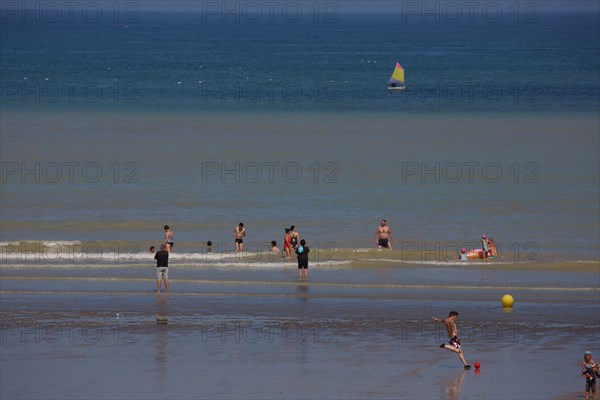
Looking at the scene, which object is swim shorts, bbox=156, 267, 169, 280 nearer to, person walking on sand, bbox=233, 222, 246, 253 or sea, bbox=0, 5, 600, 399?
sea, bbox=0, 5, 600, 399

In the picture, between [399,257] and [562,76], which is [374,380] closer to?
[399,257]

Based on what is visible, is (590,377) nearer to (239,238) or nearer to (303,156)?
(239,238)

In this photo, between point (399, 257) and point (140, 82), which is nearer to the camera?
point (399, 257)

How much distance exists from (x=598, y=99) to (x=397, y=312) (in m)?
70.4

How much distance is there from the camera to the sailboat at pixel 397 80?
315ft

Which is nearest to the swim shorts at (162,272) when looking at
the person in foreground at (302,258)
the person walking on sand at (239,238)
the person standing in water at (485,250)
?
the person in foreground at (302,258)

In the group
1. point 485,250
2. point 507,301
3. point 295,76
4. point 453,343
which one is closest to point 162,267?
point 507,301

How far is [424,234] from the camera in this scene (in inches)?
1371

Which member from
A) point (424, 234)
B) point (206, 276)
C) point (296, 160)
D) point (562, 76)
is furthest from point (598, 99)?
point (206, 276)

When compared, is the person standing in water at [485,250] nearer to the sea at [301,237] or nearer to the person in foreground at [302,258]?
the sea at [301,237]

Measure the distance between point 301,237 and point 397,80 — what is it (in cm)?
6444

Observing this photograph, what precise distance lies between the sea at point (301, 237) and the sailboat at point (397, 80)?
18.7 ft

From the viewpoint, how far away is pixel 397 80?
96.5 meters

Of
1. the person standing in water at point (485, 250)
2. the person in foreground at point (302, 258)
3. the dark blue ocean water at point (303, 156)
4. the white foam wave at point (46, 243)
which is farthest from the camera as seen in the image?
the dark blue ocean water at point (303, 156)
